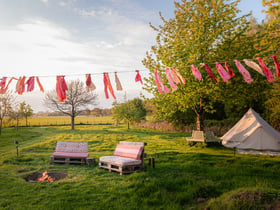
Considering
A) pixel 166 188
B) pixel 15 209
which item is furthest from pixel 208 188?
pixel 15 209

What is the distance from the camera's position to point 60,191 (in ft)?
18.3

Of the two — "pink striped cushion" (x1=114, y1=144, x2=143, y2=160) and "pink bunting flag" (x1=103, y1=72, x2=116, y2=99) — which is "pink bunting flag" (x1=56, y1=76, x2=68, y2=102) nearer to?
"pink bunting flag" (x1=103, y1=72, x2=116, y2=99)

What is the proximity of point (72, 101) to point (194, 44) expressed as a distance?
683 inches

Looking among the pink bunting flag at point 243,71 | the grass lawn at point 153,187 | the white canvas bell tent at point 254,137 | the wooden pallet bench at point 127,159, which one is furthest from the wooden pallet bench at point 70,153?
the white canvas bell tent at point 254,137

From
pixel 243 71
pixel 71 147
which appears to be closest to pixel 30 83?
pixel 71 147

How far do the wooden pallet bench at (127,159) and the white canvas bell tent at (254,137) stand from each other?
661cm

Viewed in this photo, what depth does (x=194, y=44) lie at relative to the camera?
43.0 ft

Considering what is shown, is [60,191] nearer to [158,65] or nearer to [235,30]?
[158,65]

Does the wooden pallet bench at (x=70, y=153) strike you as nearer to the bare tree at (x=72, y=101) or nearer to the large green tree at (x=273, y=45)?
Answer: the large green tree at (x=273, y=45)

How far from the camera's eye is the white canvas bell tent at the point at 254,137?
11406 millimetres

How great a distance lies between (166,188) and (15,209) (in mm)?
3328

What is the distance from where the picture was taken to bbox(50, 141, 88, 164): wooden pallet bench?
29.6 ft

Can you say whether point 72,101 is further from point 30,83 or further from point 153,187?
point 153,187

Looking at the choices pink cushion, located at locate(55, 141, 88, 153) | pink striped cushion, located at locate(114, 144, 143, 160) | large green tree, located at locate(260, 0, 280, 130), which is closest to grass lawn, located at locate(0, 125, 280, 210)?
pink striped cushion, located at locate(114, 144, 143, 160)
